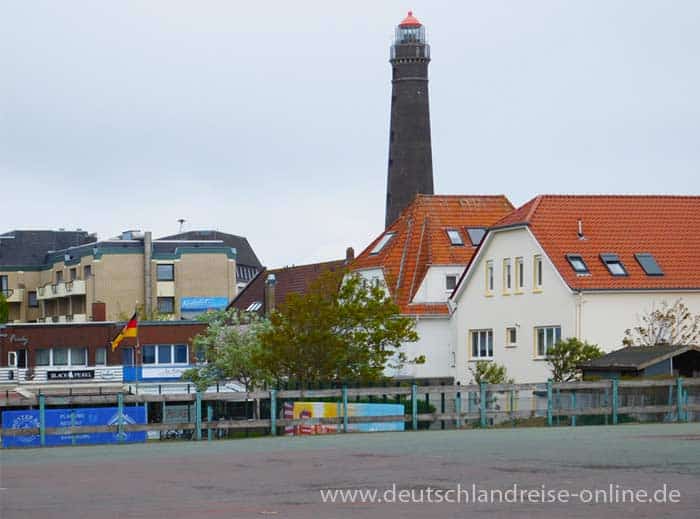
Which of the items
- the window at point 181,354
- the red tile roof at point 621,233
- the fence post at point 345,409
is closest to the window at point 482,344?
the red tile roof at point 621,233

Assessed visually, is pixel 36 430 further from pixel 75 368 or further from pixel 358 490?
pixel 75 368

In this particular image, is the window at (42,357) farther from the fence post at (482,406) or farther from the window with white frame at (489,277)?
the fence post at (482,406)

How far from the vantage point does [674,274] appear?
210 feet

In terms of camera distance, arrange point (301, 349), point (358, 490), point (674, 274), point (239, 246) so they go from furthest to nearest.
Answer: point (239, 246)
point (674, 274)
point (301, 349)
point (358, 490)

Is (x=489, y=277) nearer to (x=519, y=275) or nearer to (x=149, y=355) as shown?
(x=519, y=275)

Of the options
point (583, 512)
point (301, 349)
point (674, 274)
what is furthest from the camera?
point (674, 274)

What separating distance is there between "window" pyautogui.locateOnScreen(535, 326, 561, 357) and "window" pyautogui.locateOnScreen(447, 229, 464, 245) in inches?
491

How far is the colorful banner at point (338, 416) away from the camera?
4106cm

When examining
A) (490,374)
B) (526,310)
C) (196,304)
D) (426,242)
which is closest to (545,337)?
(526,310)

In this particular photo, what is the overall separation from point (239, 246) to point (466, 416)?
12290cm

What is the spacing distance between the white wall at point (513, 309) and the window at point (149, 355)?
1495 inches

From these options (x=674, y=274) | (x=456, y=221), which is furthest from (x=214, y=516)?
(x=456, y=221)

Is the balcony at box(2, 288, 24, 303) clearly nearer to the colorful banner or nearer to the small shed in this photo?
the small shed

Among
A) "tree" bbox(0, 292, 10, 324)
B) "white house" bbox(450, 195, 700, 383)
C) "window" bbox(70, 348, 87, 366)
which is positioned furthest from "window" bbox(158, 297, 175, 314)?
"white house" bbox(450, 195, 700, 383)
